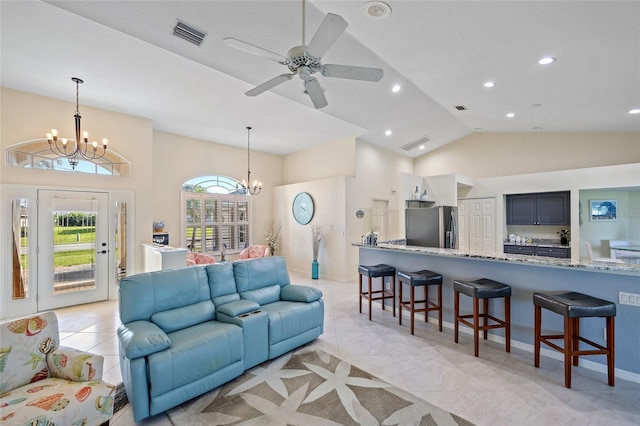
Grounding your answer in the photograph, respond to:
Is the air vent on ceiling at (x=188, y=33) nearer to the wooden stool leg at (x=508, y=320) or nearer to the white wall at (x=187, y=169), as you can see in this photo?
the white wall at (x=187, y=169)

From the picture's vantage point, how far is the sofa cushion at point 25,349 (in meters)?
1.72

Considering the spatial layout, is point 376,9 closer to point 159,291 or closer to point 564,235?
point 159,291

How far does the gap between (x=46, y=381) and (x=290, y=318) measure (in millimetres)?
1846

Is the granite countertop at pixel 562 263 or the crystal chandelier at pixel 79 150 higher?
the crystal chandelier at pixel 79 150

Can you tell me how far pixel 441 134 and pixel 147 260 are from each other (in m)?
7.24

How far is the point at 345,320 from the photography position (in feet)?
13.1

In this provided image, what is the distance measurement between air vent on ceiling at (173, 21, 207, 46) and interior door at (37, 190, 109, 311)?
3.29 meters

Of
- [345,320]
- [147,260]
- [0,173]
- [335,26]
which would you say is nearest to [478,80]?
[335,26]

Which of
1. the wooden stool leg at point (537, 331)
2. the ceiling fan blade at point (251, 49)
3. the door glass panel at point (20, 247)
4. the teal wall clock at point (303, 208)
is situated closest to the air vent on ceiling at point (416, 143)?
the teal wall clock at point (303, 208)

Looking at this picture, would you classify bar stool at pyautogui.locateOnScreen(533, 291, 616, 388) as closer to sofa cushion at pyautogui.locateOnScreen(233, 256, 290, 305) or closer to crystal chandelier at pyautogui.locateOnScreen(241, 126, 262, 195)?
sofa cushion at pyautogui.locateOnScreen(233, 256, 290, 305)

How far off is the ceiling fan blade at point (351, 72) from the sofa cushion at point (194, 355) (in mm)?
2431

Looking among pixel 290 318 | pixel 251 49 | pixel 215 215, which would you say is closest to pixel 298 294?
pixel 290 318

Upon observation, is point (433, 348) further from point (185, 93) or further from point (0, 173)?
point (0, 173)

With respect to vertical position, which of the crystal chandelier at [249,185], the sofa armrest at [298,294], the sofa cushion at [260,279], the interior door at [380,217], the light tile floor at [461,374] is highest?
the crystal chandelier at [249,185]
